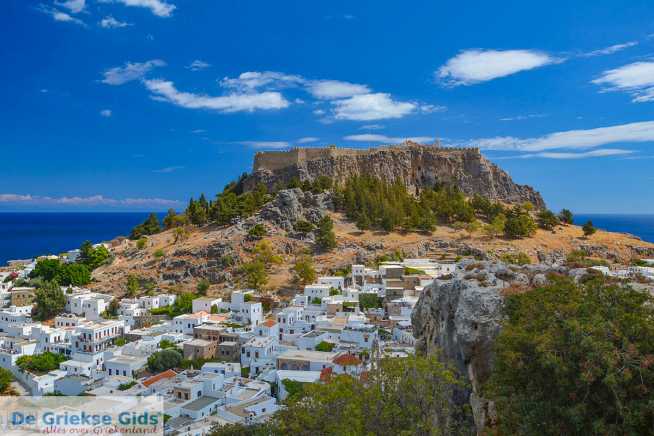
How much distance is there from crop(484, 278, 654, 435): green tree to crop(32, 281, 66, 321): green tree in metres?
38.4

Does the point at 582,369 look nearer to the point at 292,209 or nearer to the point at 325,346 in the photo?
the point at 325,346

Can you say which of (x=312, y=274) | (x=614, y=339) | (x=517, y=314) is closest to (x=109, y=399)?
(x=517, y=314)

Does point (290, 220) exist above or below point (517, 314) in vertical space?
above

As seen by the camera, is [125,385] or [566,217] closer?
[125,385]

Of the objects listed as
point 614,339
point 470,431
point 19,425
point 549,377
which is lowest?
point 19,425

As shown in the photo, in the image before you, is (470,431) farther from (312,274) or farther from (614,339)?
(312,274)

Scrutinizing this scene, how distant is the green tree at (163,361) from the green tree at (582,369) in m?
22.7

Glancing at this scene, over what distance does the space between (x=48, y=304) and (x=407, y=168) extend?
48356 millimetres

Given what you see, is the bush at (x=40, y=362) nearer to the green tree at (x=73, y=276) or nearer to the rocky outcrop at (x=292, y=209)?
the green tree at (x=73, y=276)

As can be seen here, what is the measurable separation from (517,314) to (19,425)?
1811cm

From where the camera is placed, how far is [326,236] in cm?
4897

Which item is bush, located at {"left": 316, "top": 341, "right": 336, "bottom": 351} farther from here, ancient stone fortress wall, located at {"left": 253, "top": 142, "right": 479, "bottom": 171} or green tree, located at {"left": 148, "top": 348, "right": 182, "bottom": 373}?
ancient stone fortress wall, located at {"left": 253, "top": 142, "right": 479, "bottom": 171}

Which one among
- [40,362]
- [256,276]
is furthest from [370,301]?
[40,362]

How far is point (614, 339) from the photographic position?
8.18 metres
